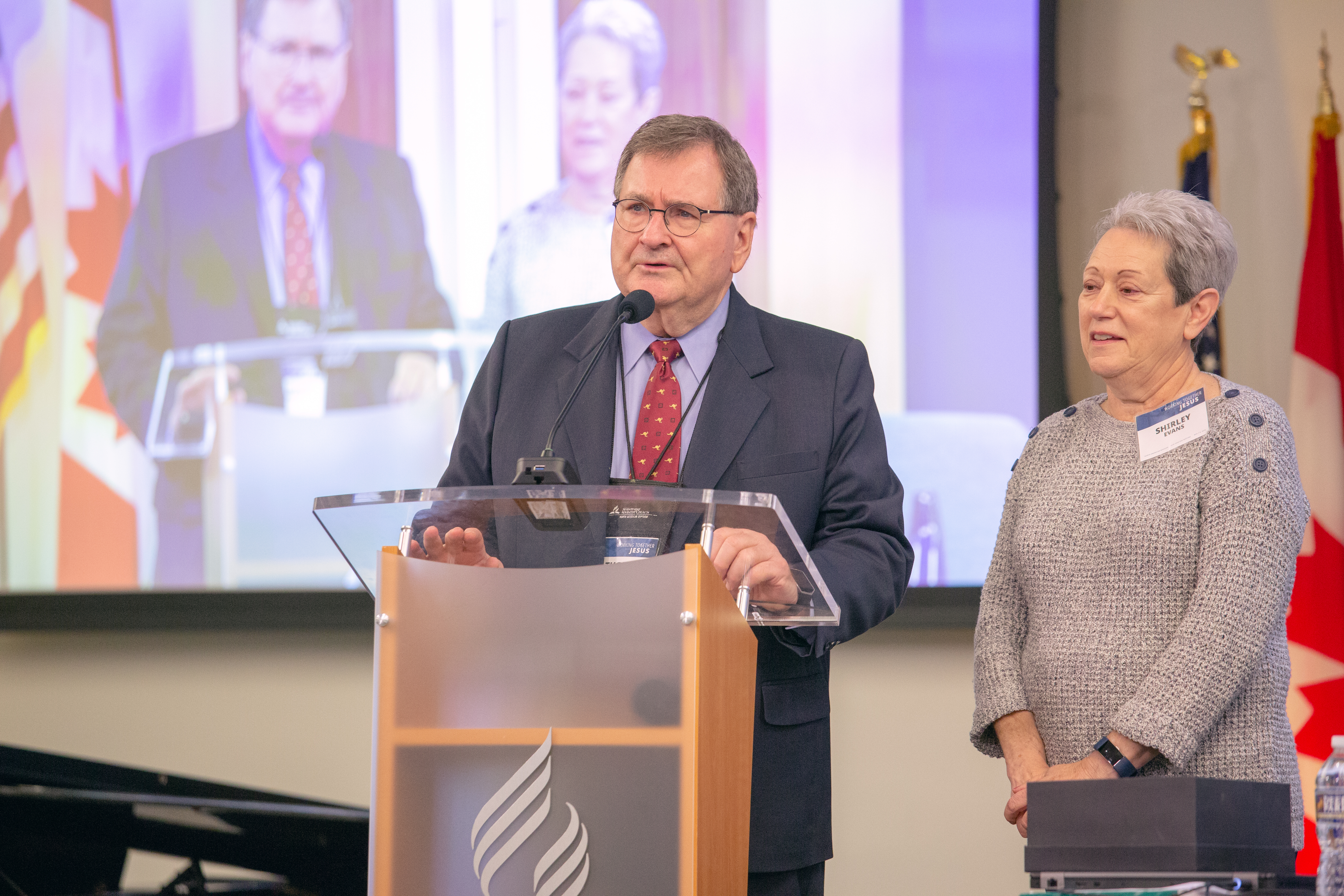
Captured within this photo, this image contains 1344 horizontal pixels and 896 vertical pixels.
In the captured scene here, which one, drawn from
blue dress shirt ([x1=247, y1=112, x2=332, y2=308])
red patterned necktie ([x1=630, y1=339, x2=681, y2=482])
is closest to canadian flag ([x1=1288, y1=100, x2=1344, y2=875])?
red patterned necktie ([x1=630, y1=339, x2=681, y2=482])

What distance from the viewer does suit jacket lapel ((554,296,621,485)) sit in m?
2.12

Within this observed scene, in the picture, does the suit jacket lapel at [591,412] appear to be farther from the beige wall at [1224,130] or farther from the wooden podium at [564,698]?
the beige wall at [1224,130]

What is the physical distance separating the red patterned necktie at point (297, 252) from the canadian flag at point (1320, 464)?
291 centimetres

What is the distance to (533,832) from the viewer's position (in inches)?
57.1

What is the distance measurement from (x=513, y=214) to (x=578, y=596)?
2.61 metres

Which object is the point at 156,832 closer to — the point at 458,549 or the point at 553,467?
the point at 458,549

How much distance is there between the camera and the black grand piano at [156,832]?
2.99 m

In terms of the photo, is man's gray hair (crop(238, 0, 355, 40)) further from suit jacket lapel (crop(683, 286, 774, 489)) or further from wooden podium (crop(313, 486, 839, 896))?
wooden podium (crop(313, 486, 839, 896))

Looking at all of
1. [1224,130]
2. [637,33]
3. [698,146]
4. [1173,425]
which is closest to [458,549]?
[698,146]

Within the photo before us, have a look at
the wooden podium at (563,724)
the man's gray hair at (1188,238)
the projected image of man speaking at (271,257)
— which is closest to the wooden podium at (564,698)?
the wooden podium at (563,724)

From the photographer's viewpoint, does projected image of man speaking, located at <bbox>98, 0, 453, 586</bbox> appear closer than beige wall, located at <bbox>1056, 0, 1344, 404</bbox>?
No

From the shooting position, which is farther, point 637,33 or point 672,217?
point 637,33

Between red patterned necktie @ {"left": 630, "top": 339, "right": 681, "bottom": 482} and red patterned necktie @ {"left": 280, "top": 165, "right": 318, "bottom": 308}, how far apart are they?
6.77 ft

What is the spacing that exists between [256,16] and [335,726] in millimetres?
2224
